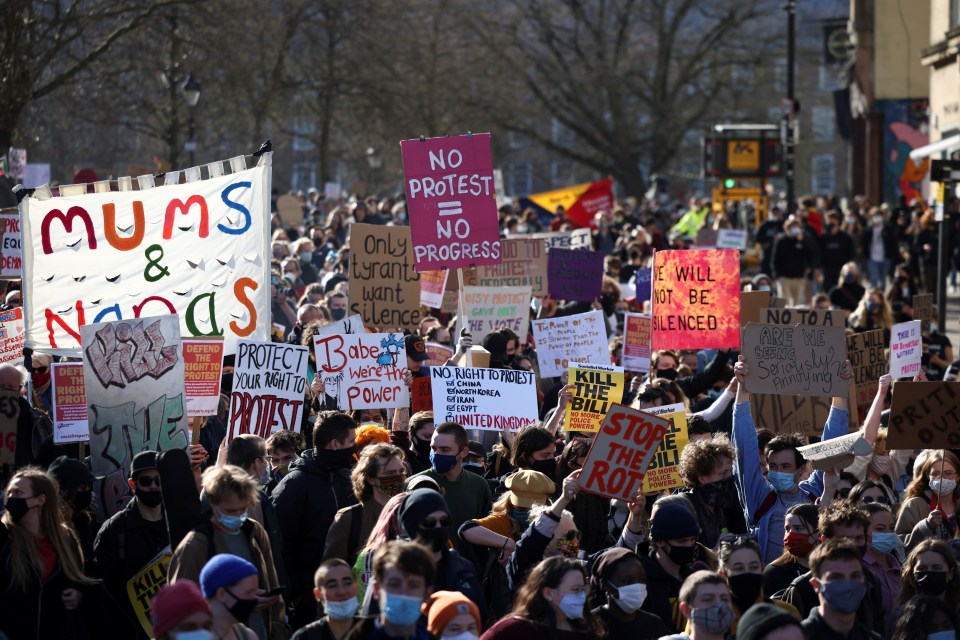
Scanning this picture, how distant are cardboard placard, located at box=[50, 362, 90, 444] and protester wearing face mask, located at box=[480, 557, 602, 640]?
136 inches

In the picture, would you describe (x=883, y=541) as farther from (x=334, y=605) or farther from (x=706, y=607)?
(x=334, y=605)

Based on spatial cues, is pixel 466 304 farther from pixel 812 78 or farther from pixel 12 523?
pixel 812 78

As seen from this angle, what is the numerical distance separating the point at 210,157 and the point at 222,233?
32.1 metres

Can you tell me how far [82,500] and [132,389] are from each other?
1075 millimetres

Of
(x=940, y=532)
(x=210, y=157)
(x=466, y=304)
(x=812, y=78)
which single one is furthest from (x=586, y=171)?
(x=940, y=532)

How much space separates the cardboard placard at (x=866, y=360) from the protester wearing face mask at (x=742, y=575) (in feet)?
16.1

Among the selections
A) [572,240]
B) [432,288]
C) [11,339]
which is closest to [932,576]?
[11,339]

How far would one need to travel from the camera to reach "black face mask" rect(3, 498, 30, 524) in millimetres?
6207

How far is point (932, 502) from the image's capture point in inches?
306

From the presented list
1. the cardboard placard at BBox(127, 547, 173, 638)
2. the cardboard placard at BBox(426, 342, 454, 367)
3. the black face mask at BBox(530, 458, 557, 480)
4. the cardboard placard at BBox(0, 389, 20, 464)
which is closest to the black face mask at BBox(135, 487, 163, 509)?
the cardboard placard at BBox(127, 547, 173, 638)

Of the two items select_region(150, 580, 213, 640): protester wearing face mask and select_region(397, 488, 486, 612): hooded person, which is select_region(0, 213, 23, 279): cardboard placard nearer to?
select_region(397, 488, 486, 612): hooded person

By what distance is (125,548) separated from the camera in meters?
6.49

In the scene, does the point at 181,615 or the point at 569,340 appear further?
the point at 569,340

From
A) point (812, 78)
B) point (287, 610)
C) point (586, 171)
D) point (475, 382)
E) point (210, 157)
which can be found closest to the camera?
point (287, 610)
